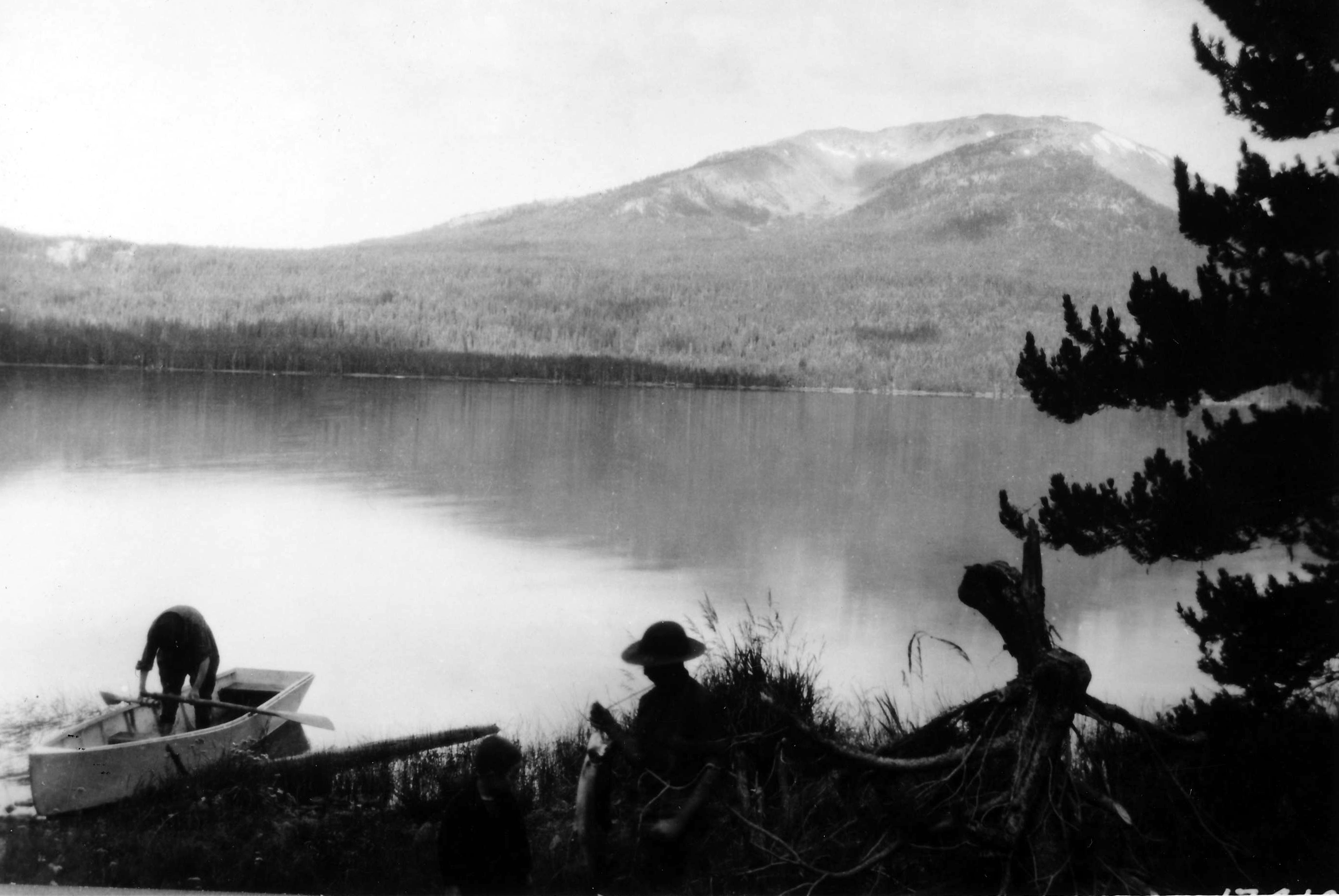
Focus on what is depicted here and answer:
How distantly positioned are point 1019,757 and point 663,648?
103 centimetres

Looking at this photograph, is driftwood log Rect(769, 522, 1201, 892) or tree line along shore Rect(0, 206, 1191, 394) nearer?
driftwood log Rect(769, 522, 1201, 892)

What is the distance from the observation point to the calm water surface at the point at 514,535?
556cm

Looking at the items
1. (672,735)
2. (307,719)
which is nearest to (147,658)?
(307,719)

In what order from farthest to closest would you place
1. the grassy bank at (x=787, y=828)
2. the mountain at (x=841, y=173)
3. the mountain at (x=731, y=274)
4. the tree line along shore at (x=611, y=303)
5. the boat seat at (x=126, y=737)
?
the tree line along shore at (x=611, y=303)
the mountain at (x=731, y=274)
the mountain at (x=841, y=173)
the boat seat at (x=126, y=737)
the grassy bank at (x=787, y=828)

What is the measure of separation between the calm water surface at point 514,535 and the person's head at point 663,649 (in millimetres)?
2649

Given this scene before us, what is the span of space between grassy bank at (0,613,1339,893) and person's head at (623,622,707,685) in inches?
14.7

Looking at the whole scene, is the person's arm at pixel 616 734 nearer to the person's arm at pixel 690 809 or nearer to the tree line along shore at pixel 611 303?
the person's arm at pixel 690 809

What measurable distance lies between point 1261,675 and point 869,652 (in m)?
2.63

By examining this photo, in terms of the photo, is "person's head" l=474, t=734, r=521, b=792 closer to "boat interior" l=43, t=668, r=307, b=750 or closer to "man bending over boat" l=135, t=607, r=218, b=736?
"boat interior" l=43, t=668, r=307, b=750

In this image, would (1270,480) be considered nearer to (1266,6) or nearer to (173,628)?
(1266,6)

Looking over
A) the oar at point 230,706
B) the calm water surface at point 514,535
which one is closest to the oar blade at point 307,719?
the oar at point 230,706

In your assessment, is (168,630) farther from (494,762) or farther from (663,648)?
(663,648)

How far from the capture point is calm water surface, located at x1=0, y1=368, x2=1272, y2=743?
5559mm

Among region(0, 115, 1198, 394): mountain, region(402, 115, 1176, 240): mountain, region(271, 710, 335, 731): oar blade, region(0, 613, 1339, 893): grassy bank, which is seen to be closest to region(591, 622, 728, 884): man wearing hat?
region(0, 613, 1339, 893): grassy bank
